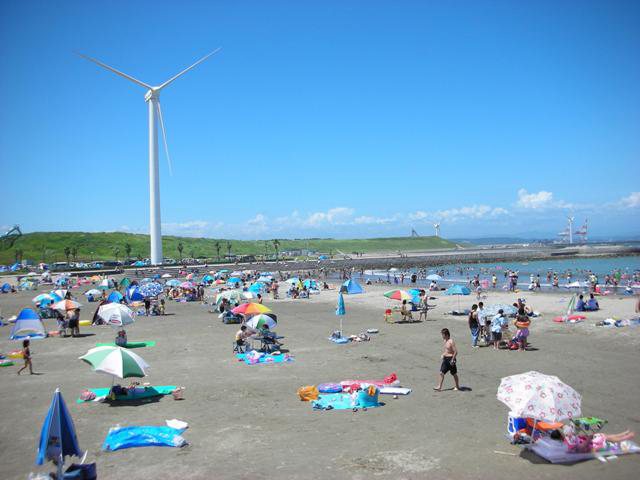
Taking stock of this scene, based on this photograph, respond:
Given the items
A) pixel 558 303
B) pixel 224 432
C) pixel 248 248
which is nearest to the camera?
pixel 224 432

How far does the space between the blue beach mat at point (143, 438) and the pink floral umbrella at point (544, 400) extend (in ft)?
19.0

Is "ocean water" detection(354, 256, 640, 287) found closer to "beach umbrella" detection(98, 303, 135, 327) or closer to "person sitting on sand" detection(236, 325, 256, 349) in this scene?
"person sitting on sand" detection(236, 325, 256, 349)

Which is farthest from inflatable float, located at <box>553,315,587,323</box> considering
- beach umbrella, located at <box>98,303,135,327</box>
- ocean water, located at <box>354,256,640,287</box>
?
ocean water, located at <box>354,256,640,287</box>

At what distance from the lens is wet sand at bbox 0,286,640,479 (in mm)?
7743

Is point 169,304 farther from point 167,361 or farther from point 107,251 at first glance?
point 107,251

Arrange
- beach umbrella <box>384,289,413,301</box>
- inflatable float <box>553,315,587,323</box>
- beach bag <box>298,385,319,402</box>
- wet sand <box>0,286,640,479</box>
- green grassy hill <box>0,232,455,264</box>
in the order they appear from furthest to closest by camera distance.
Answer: green grassy hill <box>0,232,455,264</box>, beach umbrella <box>384,289,413,301</box>, inflatable float <box>553,315,587,323</box>, beach bag <box>298,385,319,402</box>, wet sand <box>0,286,640,479</box>

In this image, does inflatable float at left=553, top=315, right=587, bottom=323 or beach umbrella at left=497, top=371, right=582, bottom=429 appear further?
inflatable float at left=553, top=315, right=587, bottom=323

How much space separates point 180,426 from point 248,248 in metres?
178

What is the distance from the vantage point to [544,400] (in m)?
7.69

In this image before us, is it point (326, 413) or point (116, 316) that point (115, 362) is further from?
point (116, 316)

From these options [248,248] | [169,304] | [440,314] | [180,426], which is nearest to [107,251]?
[248,248]

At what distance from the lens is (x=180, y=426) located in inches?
378

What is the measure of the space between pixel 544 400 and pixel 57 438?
7.32 m

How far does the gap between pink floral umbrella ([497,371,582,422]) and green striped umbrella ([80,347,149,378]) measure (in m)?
8.04
